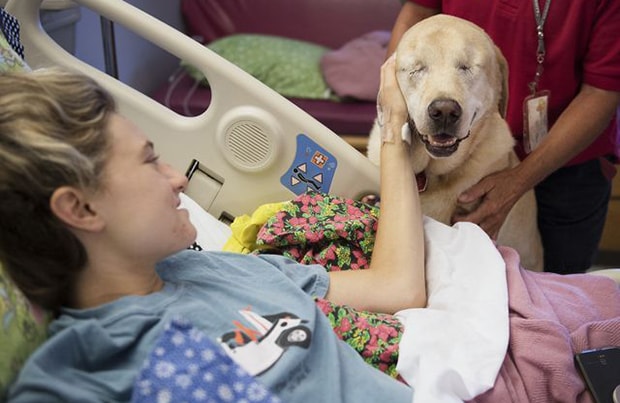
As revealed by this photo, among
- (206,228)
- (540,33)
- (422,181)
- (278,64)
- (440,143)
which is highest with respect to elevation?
(540,33)

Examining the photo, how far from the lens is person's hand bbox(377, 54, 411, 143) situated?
1.14 meters

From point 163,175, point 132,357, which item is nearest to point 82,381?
point 132,357

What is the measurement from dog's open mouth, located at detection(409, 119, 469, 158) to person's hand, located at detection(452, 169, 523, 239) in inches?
5.2

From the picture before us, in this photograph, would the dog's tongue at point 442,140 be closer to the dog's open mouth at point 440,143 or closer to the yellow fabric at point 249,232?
the dog's open mouth at point 440,143

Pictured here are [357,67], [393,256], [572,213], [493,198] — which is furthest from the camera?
[357,67]

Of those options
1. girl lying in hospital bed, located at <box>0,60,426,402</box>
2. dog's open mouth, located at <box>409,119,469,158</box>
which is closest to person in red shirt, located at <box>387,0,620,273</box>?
dog's open mouth, located at <box>409,119,469,158</box>

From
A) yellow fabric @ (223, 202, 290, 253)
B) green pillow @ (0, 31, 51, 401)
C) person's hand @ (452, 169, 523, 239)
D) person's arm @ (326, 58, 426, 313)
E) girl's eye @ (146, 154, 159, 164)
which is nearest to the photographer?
green pillow @ (0, 31, 51, 401)

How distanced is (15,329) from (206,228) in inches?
21.4

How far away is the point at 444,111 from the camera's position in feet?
3.83

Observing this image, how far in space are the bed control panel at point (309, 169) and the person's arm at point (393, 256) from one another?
5.3 inches

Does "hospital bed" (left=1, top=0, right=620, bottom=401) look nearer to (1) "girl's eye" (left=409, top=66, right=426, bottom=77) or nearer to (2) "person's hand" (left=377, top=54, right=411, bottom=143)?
(2) "person's hand" (left=377, top=54, right=411, bottom=143)

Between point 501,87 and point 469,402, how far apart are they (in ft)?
2.51

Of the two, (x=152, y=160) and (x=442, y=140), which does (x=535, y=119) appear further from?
(x=152, y=160)

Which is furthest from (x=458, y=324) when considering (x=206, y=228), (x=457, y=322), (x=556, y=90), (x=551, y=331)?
(x=556, y=90)
